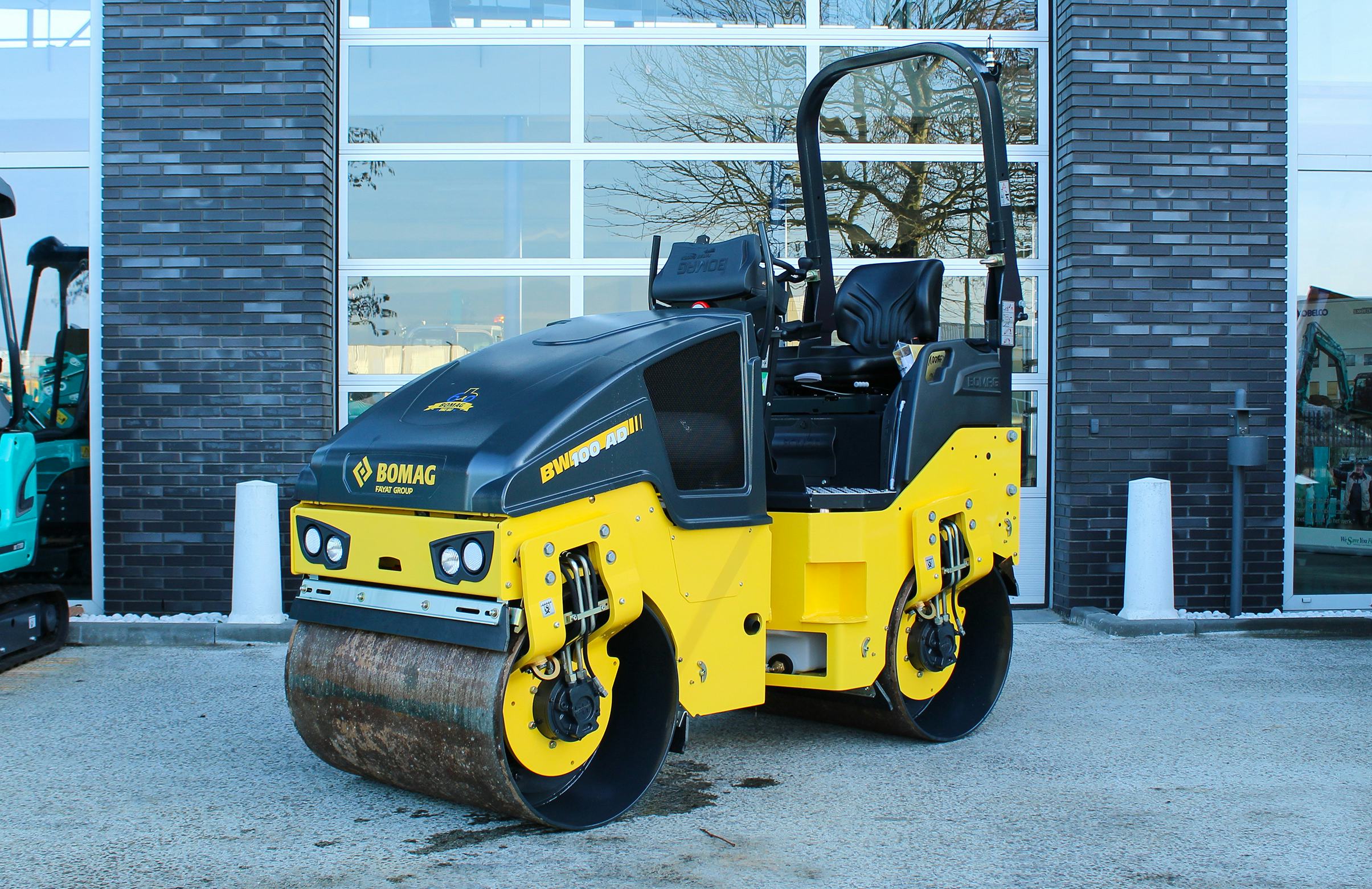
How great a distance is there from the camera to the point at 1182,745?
4.75m

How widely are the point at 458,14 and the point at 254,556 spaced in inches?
148

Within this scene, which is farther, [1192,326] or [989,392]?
[1192,326]

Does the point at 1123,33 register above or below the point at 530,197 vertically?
above

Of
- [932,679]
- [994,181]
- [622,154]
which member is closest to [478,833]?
[932,679]

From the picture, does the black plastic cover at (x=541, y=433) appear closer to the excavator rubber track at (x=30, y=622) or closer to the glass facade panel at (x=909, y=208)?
the excavator rubber track at (x=30, y=622)

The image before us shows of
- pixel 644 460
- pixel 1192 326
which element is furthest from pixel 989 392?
pixel 1192 326

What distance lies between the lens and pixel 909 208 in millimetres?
8047

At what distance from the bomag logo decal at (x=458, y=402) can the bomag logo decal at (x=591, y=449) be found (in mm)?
384

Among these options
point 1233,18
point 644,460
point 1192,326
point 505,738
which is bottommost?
point 505,738

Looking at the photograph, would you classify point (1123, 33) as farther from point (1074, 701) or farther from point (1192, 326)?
point (1074, 701)

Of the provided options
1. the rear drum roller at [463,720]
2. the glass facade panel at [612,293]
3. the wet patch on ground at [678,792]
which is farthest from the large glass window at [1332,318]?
the rear drum roller at [463,720]

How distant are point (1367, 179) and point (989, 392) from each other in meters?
4.60

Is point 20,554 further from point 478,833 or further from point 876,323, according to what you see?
point 876,323

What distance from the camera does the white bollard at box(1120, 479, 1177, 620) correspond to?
7.23m
